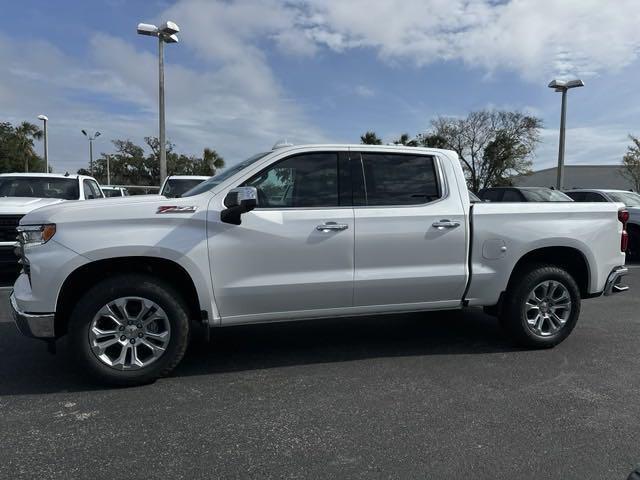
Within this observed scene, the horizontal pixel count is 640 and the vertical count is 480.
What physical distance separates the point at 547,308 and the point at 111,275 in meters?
3.93

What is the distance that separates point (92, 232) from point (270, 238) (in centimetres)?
132

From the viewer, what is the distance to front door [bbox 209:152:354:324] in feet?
13.7

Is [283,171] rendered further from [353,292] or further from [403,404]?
[403,404]

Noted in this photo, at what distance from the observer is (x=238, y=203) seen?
3.96 meters

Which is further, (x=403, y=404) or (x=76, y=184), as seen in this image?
(x=76, y=184)

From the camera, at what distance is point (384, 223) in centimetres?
452

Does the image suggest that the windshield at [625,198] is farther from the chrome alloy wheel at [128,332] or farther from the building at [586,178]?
the building at [586,178]

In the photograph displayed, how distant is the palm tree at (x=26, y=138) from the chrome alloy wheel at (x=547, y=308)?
50982mm

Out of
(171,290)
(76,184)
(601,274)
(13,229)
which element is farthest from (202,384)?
(76,184)

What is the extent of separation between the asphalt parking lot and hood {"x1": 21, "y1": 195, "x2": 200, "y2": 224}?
130cm

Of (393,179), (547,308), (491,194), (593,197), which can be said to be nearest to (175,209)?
(393,179)

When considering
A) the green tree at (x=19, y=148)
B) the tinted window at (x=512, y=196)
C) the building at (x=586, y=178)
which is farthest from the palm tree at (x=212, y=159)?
the tinted window at (x=512, y=196)

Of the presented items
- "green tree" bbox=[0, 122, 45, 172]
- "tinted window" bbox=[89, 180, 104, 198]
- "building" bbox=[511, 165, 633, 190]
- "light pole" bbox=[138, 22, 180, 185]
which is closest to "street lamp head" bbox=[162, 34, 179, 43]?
"light pole" bbox=[138, 22, 180, 185]

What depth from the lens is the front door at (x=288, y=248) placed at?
165 inches
